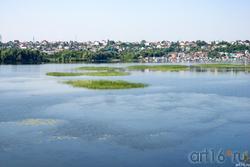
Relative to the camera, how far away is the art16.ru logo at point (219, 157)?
13.3 metres

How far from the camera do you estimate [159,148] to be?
1505 centimetres

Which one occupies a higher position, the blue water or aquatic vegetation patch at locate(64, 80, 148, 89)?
aquatic vegetation patch at locate(64, 80, 148, 89)

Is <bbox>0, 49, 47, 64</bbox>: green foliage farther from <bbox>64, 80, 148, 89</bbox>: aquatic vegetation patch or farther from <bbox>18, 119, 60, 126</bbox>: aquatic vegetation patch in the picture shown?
<bbox>18, 119, 60, 126</bbox>: aquatic vegetation patch

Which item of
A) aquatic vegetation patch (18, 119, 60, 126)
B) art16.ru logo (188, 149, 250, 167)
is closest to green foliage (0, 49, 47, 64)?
aquatic vegetation patch (18, 119, 60, 126)

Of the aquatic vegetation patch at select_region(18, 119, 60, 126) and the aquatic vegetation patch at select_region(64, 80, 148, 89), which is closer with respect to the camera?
the aquatic vegetation patch at select_region(18, 119, 60, 126)

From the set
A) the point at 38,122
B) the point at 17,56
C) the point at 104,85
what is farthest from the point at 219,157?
the point at 17,56

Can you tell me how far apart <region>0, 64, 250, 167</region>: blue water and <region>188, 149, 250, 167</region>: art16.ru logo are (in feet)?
0.62

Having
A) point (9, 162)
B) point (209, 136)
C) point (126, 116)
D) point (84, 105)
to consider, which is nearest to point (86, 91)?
point (84, 105)

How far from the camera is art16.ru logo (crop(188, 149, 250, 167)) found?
1332 centimetres

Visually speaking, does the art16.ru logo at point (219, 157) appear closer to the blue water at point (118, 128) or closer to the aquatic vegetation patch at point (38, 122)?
the blue water at point (118, 128)

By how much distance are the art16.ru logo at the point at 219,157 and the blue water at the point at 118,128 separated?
0.62 ft

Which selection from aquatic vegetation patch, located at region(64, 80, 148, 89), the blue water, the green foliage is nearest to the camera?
the blue water

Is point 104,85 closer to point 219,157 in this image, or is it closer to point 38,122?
point 38,122

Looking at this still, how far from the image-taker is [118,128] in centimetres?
1816
